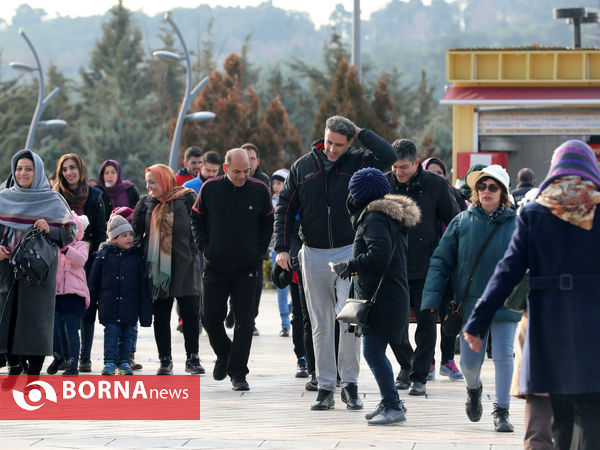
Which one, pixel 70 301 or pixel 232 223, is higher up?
pixel 232 223

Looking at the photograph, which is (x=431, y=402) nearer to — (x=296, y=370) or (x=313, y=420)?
(x=313, y=420)

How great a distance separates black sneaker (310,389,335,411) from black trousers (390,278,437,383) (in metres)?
0.92

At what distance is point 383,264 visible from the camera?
720cm

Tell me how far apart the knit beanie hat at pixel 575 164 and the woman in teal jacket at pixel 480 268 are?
2.06 metres

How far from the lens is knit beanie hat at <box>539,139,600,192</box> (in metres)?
5.08

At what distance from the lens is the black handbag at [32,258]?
8297mm

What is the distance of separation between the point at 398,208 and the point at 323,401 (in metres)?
1.49

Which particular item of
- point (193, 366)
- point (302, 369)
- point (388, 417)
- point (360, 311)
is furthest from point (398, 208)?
point (193, 366)

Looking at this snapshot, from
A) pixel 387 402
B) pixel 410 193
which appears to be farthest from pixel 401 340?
pixel 410 193

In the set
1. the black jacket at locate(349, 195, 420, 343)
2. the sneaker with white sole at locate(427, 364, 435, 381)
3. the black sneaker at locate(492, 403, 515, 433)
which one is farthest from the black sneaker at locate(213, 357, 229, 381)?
the black sneaker at locate(492, 403, 515, 433)

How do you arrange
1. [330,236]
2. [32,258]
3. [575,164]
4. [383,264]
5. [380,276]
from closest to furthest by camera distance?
[575,164] → [383,264] → [380,276] → [330,236] → [32,258]

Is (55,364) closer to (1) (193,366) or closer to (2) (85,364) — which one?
(2) (85,364)

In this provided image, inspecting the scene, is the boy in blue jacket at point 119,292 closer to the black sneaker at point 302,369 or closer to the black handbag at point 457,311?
the black sneaker at point 302,369

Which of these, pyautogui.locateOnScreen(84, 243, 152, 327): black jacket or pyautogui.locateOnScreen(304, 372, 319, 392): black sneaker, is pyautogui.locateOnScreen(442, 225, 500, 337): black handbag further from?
pyautogui.locateOnScreen(84, 243, 152, 327): black jacket
